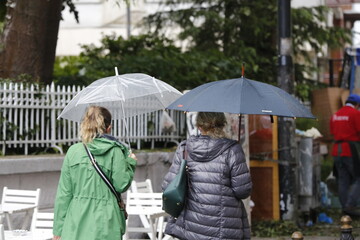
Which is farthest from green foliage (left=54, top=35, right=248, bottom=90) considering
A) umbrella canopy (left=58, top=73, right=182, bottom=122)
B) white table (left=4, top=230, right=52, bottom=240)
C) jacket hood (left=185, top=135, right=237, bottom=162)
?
jacket hood (left=185, top=135, right=237, bottom=162)

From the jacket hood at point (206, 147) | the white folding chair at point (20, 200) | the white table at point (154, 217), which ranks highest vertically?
the jacket hood at point (206, 147)

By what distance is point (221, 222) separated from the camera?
6.36m

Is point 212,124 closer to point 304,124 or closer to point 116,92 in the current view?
point 116,92

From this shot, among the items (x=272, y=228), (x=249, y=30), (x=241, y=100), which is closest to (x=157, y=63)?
(x=249, y=30)

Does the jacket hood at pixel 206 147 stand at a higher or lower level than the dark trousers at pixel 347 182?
higher

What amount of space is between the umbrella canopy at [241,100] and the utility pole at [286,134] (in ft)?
15.1

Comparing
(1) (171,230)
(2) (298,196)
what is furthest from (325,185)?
(1) (171,230)

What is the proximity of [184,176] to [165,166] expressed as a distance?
5674mm

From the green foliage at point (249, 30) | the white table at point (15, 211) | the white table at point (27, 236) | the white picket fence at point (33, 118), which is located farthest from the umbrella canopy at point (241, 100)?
the green foliage at point (249, 30)

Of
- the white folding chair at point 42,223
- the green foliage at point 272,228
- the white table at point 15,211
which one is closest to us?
the white folding chair at point 42,223

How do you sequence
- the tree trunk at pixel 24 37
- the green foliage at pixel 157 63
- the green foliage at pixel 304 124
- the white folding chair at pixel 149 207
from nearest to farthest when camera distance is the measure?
the white folding chair at pixel 149 207 → the tree trunk at pixel 24 37 → the green foliage at pixel 157 63 → the green foliage at pixel 304 124

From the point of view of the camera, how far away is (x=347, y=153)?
12.6m

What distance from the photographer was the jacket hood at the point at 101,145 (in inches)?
247

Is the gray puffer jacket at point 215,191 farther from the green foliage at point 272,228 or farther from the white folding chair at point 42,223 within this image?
the green foliage at point 272,228
